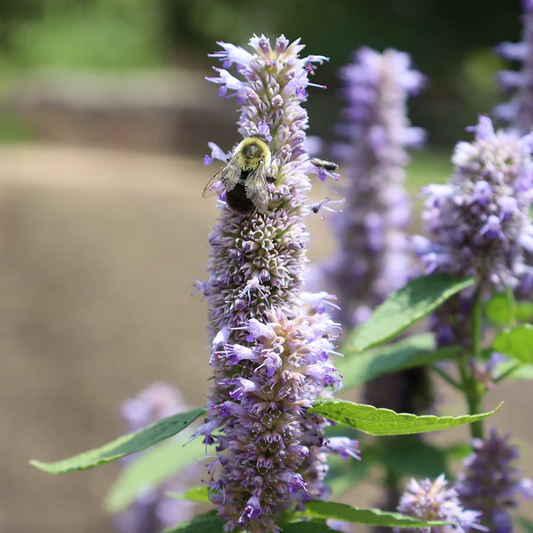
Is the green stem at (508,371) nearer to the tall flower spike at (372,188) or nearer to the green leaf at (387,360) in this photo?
the green leaf at (387,360)

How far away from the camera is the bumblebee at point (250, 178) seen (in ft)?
3.80

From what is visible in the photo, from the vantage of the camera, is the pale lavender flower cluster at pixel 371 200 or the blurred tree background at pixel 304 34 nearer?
the pale lavender flower cluster at pixel 371 200

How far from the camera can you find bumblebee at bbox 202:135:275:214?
1157 millimetres

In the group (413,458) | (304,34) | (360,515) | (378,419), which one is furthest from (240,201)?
(304,34)

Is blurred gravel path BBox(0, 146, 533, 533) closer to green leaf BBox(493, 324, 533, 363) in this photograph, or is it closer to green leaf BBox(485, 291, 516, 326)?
green leaf BBox(485, 291, 516, 326)

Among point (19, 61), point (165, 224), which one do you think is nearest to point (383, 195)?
point (165, 224)

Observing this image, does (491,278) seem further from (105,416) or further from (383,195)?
(105,416)

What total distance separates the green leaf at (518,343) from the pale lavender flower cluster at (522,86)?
2.61 ft

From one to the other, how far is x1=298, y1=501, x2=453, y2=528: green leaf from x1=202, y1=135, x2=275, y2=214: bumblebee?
1.68 feet

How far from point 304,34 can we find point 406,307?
16775 mm

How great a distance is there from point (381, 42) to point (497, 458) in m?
16.2

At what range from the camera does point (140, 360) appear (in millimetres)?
5766

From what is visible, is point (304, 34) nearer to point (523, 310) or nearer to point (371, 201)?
point (371, 201)

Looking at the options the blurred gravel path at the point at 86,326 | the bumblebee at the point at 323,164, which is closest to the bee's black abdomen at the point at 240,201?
the bumblebee at the point at 323,164
